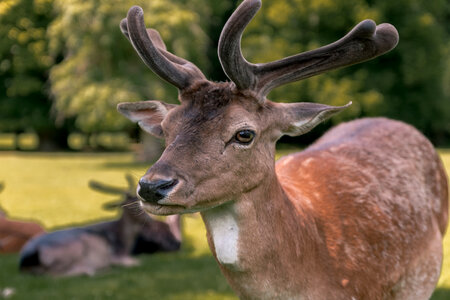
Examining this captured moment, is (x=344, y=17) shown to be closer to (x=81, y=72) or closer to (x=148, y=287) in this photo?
(x=81, y=72)

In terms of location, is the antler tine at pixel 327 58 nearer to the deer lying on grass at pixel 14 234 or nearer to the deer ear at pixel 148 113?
the deer ear at pixel 148 113

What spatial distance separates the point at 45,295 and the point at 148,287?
3.78ft

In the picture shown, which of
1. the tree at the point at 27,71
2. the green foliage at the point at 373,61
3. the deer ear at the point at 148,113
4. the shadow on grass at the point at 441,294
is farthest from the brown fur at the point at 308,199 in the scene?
the tree at the point at 27,71

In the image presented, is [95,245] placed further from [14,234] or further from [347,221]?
[347,221]

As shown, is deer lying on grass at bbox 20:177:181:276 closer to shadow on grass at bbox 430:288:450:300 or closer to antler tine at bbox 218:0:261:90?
shadow on grass at bbox 430:288:450:300

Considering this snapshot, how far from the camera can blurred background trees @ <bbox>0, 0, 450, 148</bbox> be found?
77.7 feet

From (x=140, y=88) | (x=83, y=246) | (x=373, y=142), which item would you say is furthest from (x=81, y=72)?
(x=373, y=142)

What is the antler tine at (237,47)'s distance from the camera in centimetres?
288

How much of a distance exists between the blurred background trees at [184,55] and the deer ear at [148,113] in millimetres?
19370

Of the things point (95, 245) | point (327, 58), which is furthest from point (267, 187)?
point (95, 245)

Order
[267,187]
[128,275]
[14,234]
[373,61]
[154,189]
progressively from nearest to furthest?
[154,189] → [267,187] → [128,275] → [14,234] → [373,61]

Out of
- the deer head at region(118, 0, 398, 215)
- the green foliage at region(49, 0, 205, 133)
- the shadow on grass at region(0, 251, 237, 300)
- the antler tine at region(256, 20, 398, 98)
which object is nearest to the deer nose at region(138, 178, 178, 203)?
the deer head at region(118, 0, 398, 215)

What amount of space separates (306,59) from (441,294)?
4.09 meters

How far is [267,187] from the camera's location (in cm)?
315
